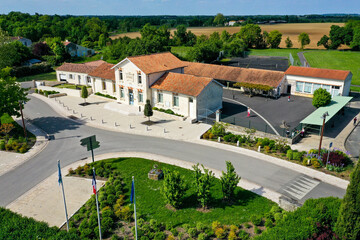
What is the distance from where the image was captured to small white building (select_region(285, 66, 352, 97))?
4997 cm

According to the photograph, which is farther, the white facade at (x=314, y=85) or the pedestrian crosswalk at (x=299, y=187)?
the white facade at (x=314, y=85)

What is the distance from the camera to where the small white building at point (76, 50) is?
314ft

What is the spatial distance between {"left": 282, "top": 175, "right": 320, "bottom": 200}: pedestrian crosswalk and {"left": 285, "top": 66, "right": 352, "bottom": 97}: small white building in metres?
29.9

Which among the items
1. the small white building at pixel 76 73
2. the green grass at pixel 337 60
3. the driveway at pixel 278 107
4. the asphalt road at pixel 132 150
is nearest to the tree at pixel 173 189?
the asphalt road at pixel 132 150

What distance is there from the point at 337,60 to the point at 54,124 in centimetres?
8298

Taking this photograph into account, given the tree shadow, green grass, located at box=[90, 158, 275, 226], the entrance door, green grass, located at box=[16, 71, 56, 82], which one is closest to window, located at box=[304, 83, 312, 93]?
the entrance door

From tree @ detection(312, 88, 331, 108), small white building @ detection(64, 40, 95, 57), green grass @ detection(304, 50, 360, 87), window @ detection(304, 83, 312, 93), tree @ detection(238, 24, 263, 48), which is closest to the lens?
tree @ detection(312, 88, 331, 108)

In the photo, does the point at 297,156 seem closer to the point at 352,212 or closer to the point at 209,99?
the point at 352,212

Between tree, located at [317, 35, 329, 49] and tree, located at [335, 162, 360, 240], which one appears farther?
tree, located at [317, 35, 329, 49]

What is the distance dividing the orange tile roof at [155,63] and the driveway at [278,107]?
38.4 ft

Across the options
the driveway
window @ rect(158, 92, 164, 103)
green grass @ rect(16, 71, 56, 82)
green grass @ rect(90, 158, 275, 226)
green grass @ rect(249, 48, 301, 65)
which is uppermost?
green grass @ rect(249, 48, 301, 65)

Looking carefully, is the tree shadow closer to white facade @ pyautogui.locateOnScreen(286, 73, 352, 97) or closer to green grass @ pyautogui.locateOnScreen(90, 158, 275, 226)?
green grass @ pyautogui.locateOnScreen(90, 158, 275, 226)

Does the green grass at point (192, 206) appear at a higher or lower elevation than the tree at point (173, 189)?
lower

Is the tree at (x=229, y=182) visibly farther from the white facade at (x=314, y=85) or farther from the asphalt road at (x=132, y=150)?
the white facade at (x=314, y=85)
